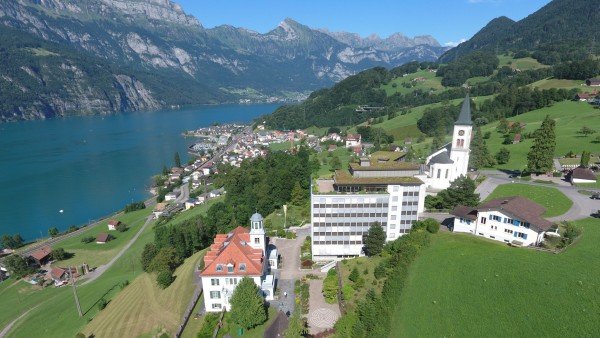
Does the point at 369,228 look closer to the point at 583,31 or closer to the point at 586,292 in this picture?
the point at 586,292

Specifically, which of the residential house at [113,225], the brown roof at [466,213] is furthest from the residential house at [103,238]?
the brown roof at [466,213]

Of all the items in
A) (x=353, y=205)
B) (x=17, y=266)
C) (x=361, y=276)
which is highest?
(x=353, y=205)

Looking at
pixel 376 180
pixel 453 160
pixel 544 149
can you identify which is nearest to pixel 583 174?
pixel 544 149

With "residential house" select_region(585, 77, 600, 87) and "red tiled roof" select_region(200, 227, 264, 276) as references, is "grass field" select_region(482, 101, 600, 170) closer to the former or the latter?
"residential house" select_region(585, 77, 600, 87)

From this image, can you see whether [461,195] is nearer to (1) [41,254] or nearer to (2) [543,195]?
(2) [543,195]

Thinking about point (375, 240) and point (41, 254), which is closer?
point (375, 240)

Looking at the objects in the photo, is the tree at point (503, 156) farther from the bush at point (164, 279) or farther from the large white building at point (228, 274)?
the bush at point (164, 279)
